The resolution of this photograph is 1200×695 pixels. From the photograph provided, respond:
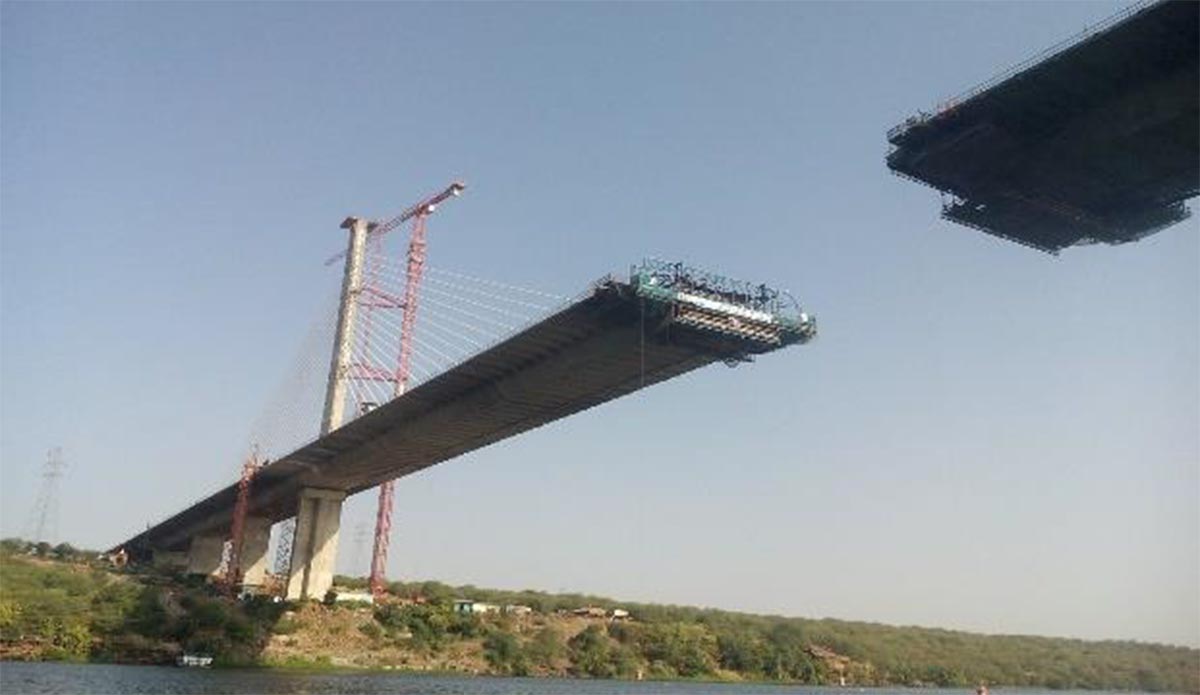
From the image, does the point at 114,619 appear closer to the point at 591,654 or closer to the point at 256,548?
the point at 256,548

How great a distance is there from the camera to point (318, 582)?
3930 inches

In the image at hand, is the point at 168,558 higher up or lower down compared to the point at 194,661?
higher up

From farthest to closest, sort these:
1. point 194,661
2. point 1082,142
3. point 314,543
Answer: point 314,543 → point 194,661 → point 1082,142

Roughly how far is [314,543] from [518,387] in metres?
45.8

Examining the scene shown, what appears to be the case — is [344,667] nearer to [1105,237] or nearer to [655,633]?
[655,633]

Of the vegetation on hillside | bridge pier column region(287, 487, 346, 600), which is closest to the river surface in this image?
the vegetation on hillside

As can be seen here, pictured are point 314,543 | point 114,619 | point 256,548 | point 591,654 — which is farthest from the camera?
point 256,548

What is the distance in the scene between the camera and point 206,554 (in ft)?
469

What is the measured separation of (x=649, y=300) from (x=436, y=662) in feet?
210

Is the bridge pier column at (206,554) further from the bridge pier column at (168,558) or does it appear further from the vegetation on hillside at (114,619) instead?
the vegetation on hillside at (114,619)

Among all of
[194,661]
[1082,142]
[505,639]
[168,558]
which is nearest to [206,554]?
[168,558]

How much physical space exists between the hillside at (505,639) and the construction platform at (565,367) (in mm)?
15027

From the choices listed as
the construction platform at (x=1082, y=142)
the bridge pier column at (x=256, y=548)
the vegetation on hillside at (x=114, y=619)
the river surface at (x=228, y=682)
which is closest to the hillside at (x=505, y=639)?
the vegetation on hillside at (x=114, y=619)

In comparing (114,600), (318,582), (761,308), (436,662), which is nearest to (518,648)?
(436,662)
